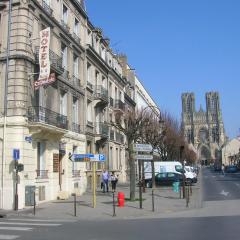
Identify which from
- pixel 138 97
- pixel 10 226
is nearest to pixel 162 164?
pixel 138 97

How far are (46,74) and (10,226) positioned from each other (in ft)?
32.4

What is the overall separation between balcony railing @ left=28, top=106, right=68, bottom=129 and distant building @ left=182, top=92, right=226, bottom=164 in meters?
140

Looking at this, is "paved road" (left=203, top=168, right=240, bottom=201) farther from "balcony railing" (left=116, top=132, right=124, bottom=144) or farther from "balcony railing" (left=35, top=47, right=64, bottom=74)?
"balcony railing" (left=35, top=47, right=64, bottom=74)

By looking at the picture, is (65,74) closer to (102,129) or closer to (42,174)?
(42,174)

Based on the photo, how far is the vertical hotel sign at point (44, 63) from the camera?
2294 centimetres

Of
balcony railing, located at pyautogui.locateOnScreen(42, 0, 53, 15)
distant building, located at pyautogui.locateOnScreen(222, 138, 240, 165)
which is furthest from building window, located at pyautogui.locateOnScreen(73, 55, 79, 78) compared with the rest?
distant building, located at pyautogui.locateOnScreen(222, 138, 240, 165)

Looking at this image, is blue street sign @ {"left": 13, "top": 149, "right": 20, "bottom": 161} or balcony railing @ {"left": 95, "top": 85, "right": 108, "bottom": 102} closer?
blue street sign @ {"left": 13, "top": 149, "right": 20, "bottom": 161}

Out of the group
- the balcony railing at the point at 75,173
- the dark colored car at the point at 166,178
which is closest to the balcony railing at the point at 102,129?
the dark colored car at the point at 166,178

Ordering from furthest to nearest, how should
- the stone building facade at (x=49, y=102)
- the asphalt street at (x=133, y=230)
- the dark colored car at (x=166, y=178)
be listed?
1. the dark colored car at (x=166, y=178)
2. the stone building facade at (x=49, y=102)
3. the asphalt street at (x=133, y=230)

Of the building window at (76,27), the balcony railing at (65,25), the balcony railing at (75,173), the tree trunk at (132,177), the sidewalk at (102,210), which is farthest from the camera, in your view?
the building window at (76,27)

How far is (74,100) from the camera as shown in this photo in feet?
107

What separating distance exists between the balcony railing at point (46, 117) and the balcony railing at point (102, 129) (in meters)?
9.69

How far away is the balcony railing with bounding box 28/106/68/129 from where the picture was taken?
23.8m

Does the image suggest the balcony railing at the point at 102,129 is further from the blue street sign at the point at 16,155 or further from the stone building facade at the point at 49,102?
the blue street sign at the point at 16,155
